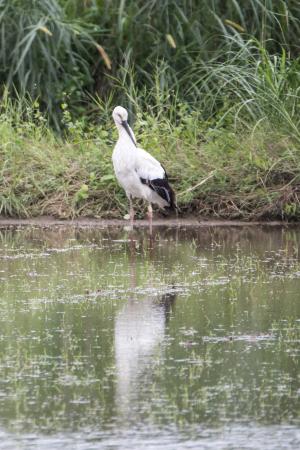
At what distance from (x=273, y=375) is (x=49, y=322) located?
5.52ft

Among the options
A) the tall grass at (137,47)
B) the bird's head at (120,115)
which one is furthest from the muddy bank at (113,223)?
the tall grass at (137,47)

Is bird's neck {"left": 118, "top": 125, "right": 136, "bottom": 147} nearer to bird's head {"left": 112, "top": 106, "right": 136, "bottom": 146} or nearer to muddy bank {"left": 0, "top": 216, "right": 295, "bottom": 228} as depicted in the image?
bird's head {"left": 112, "top": 106, "right": 136, "bottom": 146}

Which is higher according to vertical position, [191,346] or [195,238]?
[191,346]

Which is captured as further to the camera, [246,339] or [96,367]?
[246,339]

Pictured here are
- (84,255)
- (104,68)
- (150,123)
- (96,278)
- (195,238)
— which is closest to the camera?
(96,278)

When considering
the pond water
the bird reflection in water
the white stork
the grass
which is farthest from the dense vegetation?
the bird reflection in water

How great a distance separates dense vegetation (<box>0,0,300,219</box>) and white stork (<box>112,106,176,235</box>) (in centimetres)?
44

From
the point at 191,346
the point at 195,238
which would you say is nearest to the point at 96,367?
the point at 191,346

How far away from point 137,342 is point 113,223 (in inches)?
186

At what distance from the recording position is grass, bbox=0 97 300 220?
468 inches

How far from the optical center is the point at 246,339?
7.27 meters

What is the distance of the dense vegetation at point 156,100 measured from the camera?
12.0 m

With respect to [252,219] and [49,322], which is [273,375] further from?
[252,219]

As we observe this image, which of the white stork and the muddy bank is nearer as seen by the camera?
the white stork
